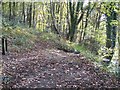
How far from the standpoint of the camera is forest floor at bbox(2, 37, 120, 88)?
2.52m

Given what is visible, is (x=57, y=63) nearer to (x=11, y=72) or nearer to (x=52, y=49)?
(x=52, y=49)

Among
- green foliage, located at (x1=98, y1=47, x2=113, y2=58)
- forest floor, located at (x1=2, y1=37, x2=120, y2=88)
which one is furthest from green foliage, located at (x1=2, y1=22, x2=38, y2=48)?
green foliage, located at (x1=98, y1=47, x2=113, y2=58)

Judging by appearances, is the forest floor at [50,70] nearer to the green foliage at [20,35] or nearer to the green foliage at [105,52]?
the green foliage at [20,35]

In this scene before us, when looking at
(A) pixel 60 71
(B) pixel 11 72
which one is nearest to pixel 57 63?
(A) pixel 60 71

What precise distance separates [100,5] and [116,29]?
365mm

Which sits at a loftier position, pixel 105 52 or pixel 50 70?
pixel 105 52

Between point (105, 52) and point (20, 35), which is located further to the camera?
point (105, 52)

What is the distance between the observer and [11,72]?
2.50 metres

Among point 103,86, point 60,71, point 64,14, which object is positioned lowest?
point 103,86

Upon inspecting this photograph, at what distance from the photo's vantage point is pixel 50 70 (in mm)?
2592

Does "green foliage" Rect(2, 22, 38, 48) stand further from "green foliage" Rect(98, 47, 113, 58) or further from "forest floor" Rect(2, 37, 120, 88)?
"green foliage" Rect(98, 47, 113, 58)

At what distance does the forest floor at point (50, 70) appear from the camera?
2518 mm

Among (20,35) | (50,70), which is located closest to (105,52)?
(50,70)

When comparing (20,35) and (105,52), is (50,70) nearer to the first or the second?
(20,35)
